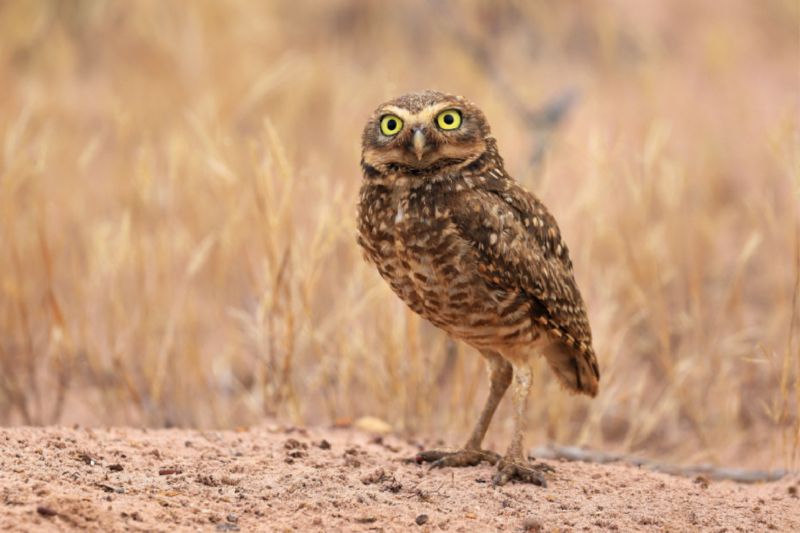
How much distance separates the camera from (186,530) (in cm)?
174

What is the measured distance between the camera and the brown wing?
7.22ft

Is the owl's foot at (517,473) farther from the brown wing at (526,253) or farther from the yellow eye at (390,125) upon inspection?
the yellow eye at (390,125)

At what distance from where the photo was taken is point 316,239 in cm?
288

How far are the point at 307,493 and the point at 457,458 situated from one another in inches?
27.0

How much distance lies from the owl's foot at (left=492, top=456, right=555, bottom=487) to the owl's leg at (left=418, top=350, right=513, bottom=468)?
0.18 metres

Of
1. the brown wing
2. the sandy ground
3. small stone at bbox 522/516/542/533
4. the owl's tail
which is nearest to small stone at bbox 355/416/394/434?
the sandy ground

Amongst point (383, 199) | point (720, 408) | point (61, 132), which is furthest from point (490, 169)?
point (61, 132)

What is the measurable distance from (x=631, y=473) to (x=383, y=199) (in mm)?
1441

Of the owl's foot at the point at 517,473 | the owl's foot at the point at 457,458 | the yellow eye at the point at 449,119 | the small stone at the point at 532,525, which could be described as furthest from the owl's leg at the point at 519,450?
the yellow eye at the point at 449,119

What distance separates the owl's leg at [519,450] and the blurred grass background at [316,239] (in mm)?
790

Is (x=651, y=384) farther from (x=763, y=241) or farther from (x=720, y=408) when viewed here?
(x=763, y=241)

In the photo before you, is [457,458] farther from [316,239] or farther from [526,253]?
[316,239]

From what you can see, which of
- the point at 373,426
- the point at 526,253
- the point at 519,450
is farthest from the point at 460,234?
the point at 373,426

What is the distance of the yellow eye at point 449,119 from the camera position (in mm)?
2164
